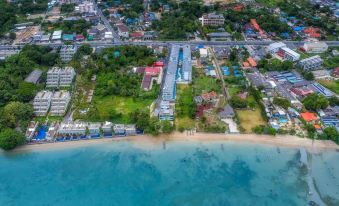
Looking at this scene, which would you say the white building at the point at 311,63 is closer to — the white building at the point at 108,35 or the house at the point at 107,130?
the house at the point at 107,130

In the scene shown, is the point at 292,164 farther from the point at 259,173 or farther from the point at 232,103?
the point at 232,103

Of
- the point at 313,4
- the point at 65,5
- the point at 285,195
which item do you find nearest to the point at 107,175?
the point at 285,195

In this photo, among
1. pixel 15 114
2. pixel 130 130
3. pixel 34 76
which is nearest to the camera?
pixel 130 130

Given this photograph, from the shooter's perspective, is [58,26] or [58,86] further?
[58,26]

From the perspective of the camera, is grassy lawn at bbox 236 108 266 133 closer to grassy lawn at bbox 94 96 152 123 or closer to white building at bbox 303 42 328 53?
grassy lawn at bbox 94 96 152 123

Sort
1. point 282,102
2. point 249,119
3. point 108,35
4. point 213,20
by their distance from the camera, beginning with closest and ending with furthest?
point 249,119 → point 282,102 → point 108,35 → point 213,20

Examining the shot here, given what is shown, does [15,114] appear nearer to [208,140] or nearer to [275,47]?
[208,140]

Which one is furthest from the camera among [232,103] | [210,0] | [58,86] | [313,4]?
[210,0]

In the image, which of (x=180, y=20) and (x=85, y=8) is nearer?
(x=180, y=20)

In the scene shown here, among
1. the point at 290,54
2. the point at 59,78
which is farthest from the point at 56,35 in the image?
the point at 290,54
